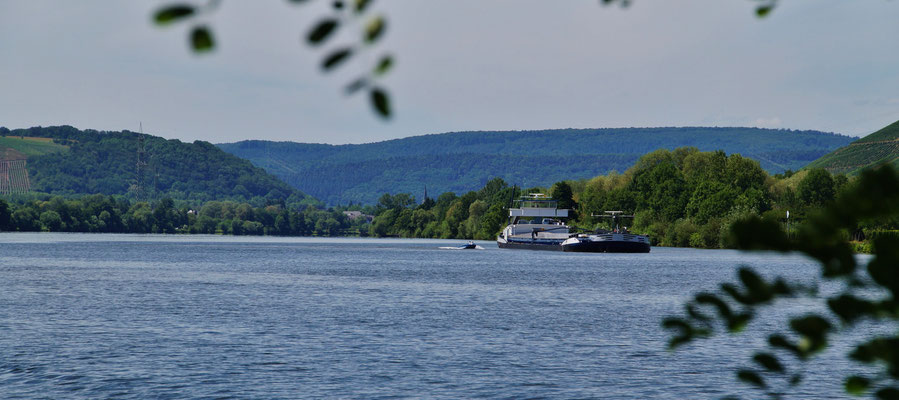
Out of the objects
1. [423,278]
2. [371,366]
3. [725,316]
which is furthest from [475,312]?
[725,316]

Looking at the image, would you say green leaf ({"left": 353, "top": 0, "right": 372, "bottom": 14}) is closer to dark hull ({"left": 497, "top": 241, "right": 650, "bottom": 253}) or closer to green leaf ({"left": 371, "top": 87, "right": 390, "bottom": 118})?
green leaf ({"left": 371, "top": 87, "right": 390, "bottom": 118})

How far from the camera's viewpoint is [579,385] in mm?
25172

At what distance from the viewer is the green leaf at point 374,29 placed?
368 cm

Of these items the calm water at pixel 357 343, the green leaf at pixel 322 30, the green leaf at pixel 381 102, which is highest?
the green leaf at pixel 322 30

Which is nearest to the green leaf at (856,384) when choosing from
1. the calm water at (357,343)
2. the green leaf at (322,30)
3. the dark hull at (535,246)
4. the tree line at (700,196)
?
the green leaf at (322,30)

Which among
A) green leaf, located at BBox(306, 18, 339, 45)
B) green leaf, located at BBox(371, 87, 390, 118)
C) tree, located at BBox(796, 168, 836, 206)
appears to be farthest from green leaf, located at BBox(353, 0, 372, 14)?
tree, located at BBox(796, 168, 836, 206)

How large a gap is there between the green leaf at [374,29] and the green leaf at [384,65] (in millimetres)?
136

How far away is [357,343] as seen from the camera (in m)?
32.7

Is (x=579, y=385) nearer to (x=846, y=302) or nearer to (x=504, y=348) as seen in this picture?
(x=504, y=348)

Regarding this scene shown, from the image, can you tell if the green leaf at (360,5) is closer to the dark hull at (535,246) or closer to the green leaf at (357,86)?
the green leaf at (357,86)

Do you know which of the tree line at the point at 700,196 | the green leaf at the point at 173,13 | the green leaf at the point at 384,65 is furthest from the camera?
the tree line at the point at 700,196

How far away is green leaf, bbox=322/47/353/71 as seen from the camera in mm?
3817

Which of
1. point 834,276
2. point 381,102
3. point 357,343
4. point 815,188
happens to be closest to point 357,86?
point 381,102

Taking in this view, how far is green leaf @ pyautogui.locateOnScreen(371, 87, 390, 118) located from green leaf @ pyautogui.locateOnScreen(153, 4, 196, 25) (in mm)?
782
